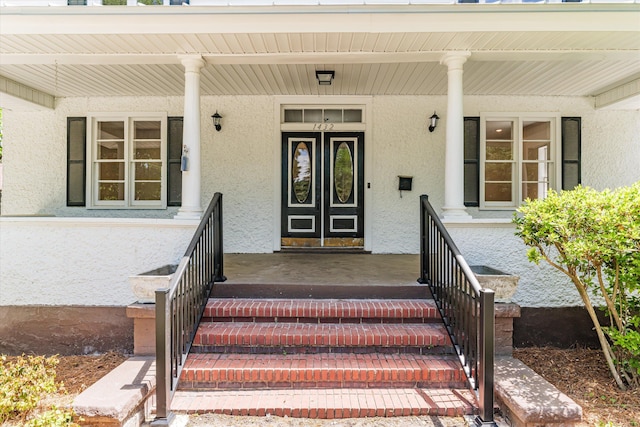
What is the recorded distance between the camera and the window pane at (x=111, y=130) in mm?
6422

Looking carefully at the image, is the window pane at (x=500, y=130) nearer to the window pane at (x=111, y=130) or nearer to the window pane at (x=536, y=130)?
the window pane at (x=536, y=130)

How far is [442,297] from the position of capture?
359 cm

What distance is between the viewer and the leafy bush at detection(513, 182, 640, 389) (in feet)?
9.69

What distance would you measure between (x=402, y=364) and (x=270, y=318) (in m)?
1.27

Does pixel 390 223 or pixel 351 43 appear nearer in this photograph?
pixel 351 43

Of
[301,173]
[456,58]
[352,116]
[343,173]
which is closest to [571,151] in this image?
[456,58]

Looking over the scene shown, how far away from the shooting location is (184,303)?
3074mm

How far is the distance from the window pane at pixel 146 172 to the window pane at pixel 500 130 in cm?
555

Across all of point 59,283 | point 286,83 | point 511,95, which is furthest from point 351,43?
point 59,283

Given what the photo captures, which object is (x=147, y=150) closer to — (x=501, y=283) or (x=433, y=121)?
(x=433, y=121)

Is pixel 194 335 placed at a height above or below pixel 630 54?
below

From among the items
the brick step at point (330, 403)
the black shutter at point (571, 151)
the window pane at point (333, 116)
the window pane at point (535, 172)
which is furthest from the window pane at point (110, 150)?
the black shutter at point (571, 151)

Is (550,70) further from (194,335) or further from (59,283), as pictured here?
(59,283)

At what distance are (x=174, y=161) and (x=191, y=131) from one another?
211 centimetres
